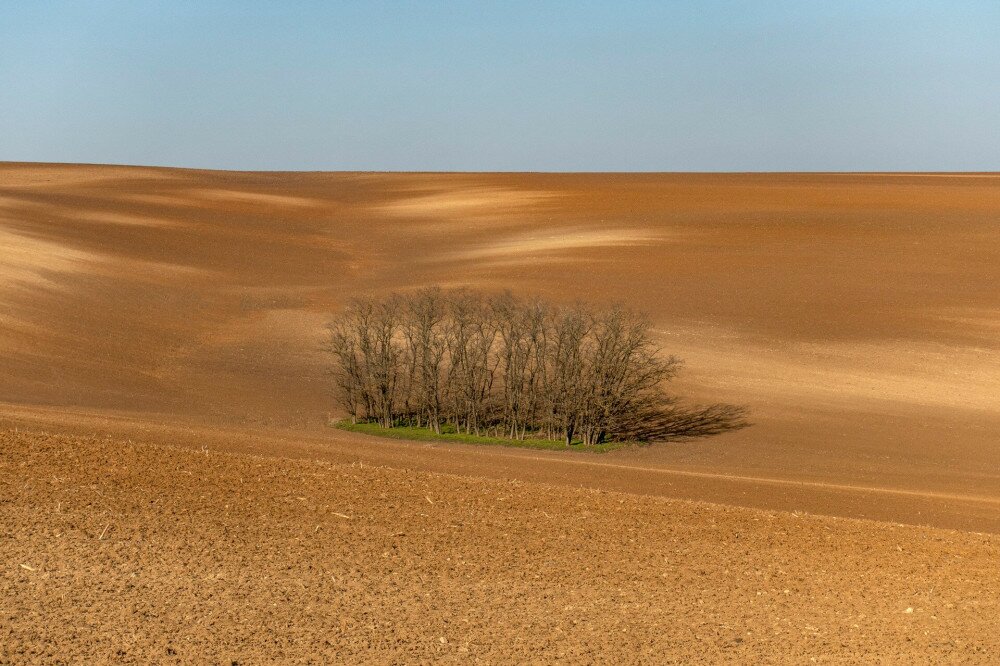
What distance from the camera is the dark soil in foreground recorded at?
9891 mm

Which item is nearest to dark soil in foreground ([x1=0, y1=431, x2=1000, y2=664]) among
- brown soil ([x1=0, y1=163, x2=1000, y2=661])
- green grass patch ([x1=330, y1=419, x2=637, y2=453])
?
brown soil ([x1=0, y1=163, x2=1000, y2=661])

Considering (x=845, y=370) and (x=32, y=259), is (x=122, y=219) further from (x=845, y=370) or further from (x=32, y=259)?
(x=845, y=370)

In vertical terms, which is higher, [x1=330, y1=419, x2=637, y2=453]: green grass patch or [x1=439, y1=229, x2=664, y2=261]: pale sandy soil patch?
[x1=439, y1=229, x2=664, y2=261]: pale sandy soil patch

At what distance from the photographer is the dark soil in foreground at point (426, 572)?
9891 mm

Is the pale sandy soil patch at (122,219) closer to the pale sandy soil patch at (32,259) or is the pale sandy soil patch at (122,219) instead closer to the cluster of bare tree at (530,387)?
the pale sandy soil patch at (32,259)

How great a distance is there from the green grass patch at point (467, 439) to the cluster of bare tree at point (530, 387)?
38 centimetres

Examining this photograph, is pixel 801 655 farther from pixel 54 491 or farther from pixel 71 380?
pixel 71 380

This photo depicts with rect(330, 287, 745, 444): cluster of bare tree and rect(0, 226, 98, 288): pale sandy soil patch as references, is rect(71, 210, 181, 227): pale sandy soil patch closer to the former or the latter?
rect(0, 226, 98, 288): pale sandy soil patch

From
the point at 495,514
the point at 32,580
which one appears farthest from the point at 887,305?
the point at 32,580

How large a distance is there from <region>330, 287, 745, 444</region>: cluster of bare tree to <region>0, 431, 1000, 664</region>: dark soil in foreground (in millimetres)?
9672

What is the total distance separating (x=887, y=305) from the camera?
1496 inches

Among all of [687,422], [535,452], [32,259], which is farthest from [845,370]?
[32,259]

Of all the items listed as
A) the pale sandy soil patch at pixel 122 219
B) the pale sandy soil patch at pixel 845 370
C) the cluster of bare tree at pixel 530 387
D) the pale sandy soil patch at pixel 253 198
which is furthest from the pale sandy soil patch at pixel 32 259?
the pale sandy soil patch at pixel 253 198

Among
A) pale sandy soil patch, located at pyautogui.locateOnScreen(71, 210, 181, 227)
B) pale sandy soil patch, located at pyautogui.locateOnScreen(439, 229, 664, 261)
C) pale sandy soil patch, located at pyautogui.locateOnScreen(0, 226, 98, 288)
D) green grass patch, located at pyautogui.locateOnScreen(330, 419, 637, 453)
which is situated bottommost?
green grass patch, located at pyautogui.locateOnScreen(330, 419, 637, 453)
